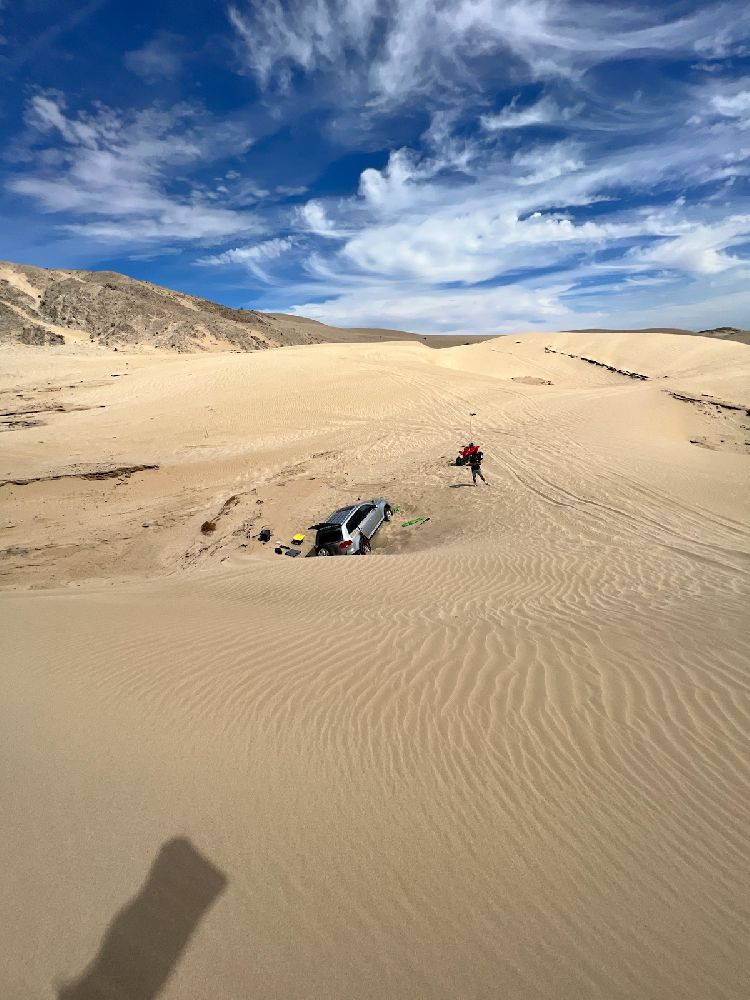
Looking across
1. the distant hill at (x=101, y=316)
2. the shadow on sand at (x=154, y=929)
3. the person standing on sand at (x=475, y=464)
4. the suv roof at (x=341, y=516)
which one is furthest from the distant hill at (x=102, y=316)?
the shadow on sand at (x=154, y=929)

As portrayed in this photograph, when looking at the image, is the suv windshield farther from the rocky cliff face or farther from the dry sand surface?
the rocky cliff face

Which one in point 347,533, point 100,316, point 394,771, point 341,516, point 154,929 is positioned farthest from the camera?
point 100,316

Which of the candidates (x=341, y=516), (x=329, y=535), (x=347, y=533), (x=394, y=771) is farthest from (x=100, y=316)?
(x=394, y=771)

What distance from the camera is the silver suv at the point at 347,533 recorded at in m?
11.6

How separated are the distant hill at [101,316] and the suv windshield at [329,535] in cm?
3754

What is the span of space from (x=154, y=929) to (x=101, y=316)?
53257 mm

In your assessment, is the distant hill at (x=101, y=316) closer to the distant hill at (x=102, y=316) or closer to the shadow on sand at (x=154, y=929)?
the distant hill at (x=102, y=316)

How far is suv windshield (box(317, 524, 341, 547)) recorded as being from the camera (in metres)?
11.6

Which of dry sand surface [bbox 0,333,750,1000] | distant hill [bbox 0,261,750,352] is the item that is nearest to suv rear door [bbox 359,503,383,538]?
dry sand surface [bbox 0,333,750,1000]

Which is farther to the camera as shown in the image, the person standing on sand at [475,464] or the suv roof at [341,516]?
the person standing on sand at [475,464]

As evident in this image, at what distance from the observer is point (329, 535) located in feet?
38.4

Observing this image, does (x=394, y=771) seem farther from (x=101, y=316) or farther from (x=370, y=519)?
(x=101, y=316)

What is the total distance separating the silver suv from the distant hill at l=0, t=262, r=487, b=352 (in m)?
37.4

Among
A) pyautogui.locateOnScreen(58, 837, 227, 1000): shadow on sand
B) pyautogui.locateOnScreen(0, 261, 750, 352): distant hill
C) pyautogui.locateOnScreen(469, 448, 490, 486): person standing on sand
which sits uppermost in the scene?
pyautogui.locateOnScreen(0, 261, 750, 352): distant hill
